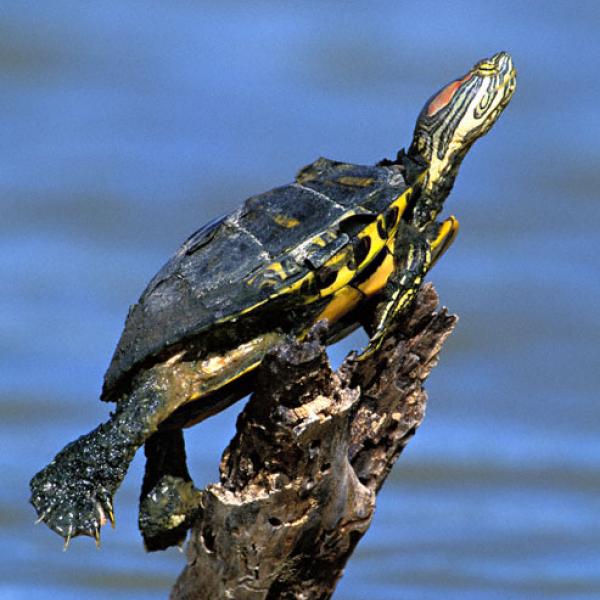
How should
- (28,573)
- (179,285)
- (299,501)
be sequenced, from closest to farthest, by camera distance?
(299,501) → (179,285) → (28,573)

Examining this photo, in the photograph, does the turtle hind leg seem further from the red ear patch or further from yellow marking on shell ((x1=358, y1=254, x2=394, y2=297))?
the red ear patch

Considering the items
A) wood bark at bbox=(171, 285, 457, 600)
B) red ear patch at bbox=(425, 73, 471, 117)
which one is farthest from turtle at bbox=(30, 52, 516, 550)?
red ear patch at bbox=(425, 73, 471, 117)

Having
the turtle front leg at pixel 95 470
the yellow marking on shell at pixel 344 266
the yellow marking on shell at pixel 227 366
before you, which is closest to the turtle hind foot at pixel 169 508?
the turtle front leg at pixel 95 470

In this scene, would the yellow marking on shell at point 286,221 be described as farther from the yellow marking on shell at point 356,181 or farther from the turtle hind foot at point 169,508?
the turtle hind foot at point 169,508

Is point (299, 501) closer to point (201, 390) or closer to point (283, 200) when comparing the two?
point (201, 390)

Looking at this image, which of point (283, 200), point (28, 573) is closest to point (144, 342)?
point (283, 200)

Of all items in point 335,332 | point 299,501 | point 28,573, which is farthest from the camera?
point 28,573

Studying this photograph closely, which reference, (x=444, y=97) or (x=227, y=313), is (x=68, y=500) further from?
(x=444, y=97)
